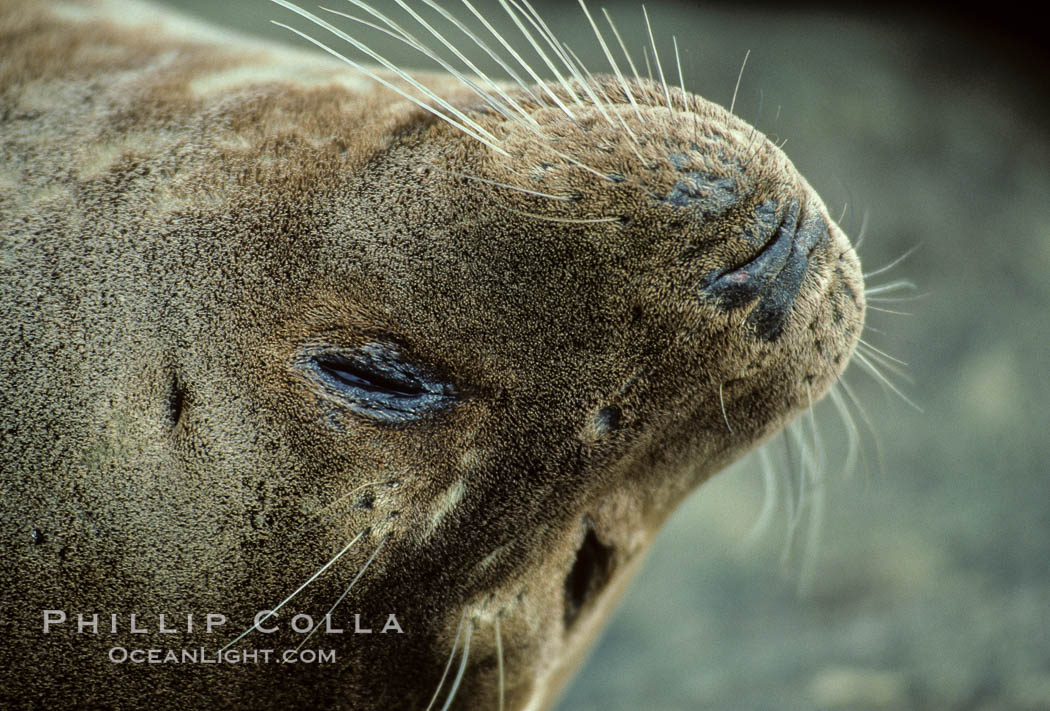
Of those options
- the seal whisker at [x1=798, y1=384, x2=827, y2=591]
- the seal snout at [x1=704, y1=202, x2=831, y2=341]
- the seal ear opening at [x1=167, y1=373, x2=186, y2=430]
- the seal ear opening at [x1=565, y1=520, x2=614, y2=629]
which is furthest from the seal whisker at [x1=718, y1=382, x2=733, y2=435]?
A: the seal whisker at [x1=798, y1=384, x2=827, y2=591]

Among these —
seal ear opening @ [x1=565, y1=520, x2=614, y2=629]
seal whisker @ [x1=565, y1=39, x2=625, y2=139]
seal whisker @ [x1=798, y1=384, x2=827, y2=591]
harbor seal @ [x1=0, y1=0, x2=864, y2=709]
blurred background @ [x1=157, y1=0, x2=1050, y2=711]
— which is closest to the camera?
harbor seal @ [x1=0, y1=0, x2=864, y2=709]

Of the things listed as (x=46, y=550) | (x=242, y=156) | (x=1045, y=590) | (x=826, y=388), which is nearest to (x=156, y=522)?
(x=46, y=550)

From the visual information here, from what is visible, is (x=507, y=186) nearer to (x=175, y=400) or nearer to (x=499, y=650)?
(x=175, y=400)

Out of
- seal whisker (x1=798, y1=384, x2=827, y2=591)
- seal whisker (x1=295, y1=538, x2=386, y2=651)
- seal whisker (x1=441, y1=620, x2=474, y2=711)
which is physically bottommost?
seal whisker (x1=798, y1=384, x2=827, y2=591)

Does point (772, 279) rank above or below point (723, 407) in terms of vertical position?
above

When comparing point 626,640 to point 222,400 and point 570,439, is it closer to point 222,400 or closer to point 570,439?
point 570,439

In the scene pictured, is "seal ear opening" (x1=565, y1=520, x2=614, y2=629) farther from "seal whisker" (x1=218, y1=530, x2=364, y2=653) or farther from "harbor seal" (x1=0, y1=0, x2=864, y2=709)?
"seal whisker" (x1=218, y1=530, x2=364, y2=653)

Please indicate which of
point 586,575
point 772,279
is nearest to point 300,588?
point 586,575
